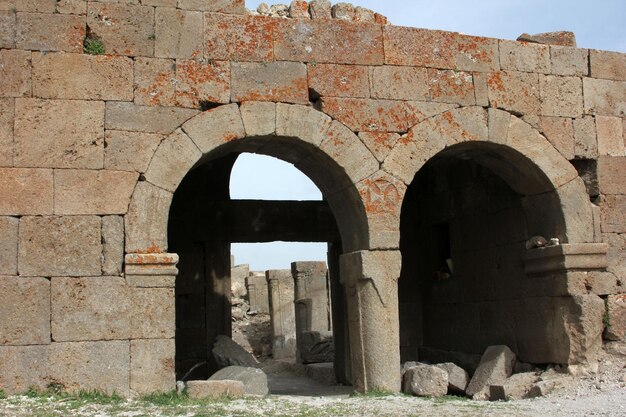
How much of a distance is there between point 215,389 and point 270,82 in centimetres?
289

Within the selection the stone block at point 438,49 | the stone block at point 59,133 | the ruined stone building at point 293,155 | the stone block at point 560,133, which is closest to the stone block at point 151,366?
the ruined stone building at point 293,155

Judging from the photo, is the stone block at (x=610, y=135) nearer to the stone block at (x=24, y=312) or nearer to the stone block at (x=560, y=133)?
the stone block at (x=560, y=133)

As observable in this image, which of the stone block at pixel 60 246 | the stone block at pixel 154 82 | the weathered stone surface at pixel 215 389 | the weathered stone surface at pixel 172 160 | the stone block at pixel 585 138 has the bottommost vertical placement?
the weathered stone surface at pixel 215 389

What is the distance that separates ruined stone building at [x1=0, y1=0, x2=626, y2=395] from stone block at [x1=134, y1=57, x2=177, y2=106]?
14 mm

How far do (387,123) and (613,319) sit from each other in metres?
3.11

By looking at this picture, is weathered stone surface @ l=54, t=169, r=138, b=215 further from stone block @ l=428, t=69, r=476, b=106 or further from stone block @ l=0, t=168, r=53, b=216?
stone block @ l=428, t=69, r=476, b=106

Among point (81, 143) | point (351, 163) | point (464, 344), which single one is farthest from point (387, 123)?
point (464, 344)

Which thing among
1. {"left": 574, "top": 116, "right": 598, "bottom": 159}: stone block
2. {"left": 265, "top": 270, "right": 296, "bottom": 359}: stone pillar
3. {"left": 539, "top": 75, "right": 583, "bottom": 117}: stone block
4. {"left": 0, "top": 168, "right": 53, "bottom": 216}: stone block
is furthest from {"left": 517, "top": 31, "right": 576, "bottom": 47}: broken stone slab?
{"left": 265, "top": 270, "right": 296, "bottom": 359}: stone pillar

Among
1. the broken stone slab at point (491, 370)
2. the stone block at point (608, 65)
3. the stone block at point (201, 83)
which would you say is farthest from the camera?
the stone block at point (608, 65)

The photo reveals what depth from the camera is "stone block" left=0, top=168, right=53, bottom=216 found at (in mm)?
6648

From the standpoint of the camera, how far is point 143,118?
7.07 meters

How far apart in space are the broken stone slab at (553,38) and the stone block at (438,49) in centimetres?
63

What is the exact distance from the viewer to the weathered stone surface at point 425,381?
297 inches

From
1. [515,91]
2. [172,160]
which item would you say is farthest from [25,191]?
[515,91]
